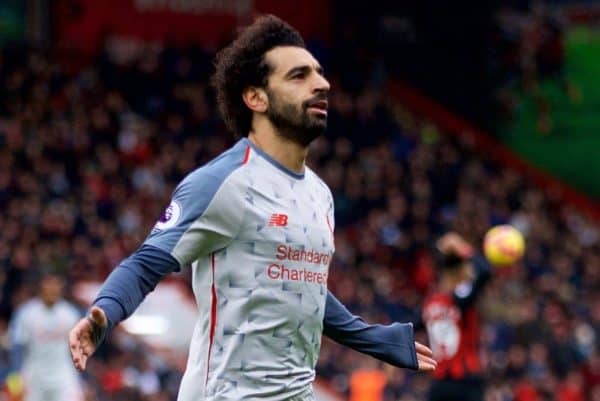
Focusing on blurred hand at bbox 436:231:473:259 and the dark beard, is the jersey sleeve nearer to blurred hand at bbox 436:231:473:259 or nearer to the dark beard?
the dark beard

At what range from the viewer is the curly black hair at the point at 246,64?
15.3 feet

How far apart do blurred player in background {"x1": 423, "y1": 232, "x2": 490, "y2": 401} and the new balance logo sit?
5.70 meters

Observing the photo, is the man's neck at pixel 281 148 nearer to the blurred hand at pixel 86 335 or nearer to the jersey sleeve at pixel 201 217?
the jersey sleeve at pixel 201 217

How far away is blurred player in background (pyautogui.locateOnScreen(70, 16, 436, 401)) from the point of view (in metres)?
4.32

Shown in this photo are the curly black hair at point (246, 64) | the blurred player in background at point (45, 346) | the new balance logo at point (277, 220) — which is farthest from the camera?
the blurred player in background at point (45, 346)

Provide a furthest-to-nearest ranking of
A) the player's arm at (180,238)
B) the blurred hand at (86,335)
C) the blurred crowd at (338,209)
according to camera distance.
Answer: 1. the blurred crowd at (338,209)
2. the player's arm at (180,238)
3. the blurred hand at (86,335)

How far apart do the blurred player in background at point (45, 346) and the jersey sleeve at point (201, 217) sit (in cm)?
856

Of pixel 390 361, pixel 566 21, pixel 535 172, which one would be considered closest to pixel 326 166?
pixel 535 172

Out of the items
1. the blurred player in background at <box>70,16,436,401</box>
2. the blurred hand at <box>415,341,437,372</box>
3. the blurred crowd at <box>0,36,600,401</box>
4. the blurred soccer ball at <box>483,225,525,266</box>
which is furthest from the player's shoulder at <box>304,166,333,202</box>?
the blurred crowd at <box>0,36,600,401</box>

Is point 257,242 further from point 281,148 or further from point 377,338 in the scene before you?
point 377,338

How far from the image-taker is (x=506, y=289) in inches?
766

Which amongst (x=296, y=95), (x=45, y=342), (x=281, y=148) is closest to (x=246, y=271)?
(x=281, y=148)

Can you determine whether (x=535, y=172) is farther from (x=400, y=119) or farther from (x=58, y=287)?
(x=58, y=287)

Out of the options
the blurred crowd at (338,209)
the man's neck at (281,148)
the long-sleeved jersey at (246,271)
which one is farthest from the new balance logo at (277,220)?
the blurred crowd at (338,209)
